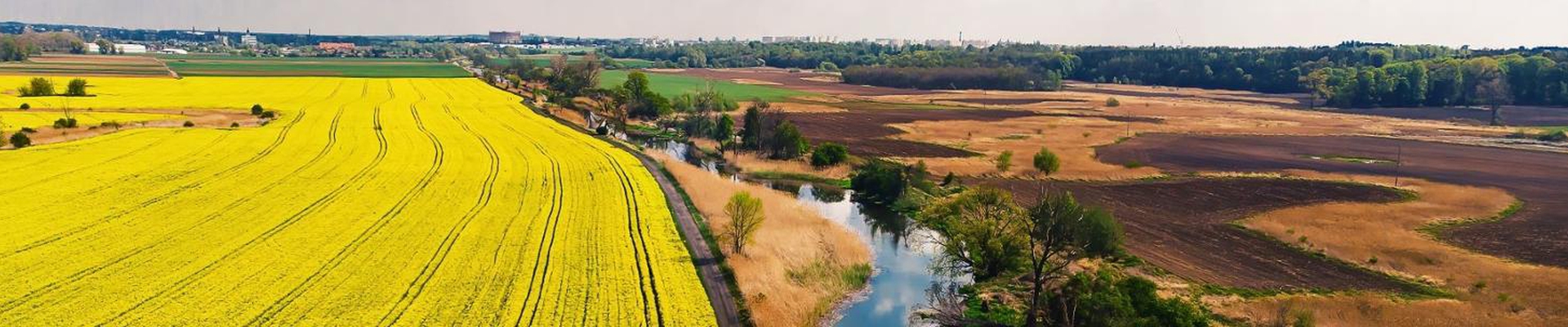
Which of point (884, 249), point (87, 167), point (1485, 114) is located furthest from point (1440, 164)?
point (87, 167)

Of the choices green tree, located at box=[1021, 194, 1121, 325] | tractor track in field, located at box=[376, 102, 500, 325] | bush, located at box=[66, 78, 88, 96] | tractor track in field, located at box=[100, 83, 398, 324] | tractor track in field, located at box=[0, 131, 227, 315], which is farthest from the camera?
bush, located at box=[66, 78, 88, 96]

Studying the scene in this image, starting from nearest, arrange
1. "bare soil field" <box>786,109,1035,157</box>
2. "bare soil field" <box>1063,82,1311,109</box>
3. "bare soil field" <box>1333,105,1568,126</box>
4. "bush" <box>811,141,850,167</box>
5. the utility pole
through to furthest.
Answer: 1. the utility pole
2. "bush" <box>811,141,850,167</box>
3. "bare soil field" <box>786,109,1035,157</box>
4. "bare soil field" <box>1333,105,1568,126</box>
5. "bare soil field" <box>1063,82,1311,109</box>

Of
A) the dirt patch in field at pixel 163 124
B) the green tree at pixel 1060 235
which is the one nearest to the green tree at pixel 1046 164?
the green tree at pixel 1060 235

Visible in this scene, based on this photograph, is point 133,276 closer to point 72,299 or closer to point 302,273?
point 72,299

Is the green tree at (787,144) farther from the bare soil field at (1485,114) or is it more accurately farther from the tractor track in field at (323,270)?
the bare soil field at (1485,114)

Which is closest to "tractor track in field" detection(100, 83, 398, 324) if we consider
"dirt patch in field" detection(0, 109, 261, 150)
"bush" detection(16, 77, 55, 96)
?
"dirt patch in field" detection(0, 109, 261, 150)

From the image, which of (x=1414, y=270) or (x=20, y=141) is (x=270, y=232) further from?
(x=1414, y=270)

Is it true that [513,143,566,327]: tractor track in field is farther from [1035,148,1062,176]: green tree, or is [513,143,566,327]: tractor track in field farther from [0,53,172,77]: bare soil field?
[0,53,172,77]: bare soil field
